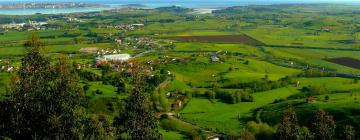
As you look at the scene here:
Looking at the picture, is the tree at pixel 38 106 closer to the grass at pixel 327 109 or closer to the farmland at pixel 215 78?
the farmland at pixel 215 78

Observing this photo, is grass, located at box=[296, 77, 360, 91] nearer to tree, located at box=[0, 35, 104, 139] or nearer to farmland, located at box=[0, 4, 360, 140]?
farmland, located at box=[0, 4, 360, 140]

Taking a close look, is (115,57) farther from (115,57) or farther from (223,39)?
(223,39)

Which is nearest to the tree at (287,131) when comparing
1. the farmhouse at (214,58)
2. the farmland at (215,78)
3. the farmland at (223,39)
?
the farmland at (215,78)

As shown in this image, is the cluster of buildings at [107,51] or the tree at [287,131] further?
the cluster of buildings at [107,51]

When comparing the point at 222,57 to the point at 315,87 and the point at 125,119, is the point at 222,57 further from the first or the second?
the point at 125,119

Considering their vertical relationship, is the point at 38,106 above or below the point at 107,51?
above

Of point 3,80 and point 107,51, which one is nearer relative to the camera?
point 3,80

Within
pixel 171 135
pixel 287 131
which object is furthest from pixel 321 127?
pixel 171 135
